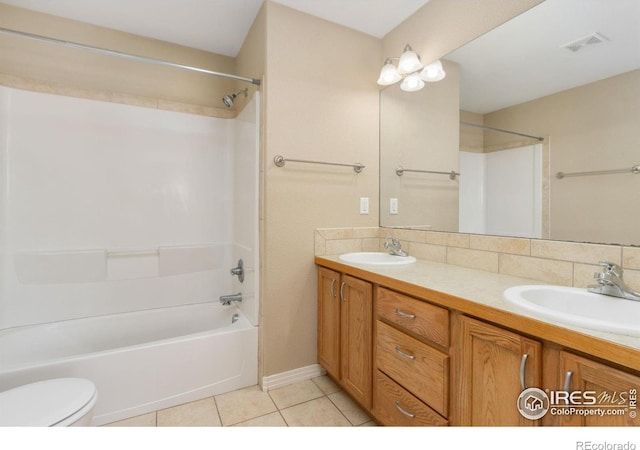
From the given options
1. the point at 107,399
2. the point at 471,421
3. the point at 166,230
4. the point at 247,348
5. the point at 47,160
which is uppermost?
the point at 47,160

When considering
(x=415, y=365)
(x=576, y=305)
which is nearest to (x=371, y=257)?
(x=415, y=365)

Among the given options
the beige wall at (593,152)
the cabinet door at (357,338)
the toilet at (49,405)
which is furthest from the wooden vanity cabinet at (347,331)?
the toilet at (49,405)

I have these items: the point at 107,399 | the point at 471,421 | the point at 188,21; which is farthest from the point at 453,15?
the point at 107,399

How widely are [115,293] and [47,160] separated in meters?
0.99

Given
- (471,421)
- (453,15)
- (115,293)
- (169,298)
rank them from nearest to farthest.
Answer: (471,421) < (453,15) < (115,293) < (169,298)

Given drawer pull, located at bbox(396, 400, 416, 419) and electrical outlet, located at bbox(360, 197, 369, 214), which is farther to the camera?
electrical outlet, located at bbox(360, 197, 369, 214)

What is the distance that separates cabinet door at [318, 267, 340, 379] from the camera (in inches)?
69.4

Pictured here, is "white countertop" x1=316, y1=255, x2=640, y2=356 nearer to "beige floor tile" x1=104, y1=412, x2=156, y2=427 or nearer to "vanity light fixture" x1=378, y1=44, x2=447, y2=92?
"vanity light fixture" x1=378, y1=44, x2=447, y2=92

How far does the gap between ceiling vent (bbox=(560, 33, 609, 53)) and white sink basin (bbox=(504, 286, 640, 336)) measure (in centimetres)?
97

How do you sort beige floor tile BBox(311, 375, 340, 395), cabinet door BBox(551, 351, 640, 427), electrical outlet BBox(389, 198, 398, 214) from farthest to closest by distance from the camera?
electrical outlet BBox(389, 198, 398, 214) → beige floor tile BBox(311, 375, 340, 395) → cabinet door BBox(551, 351, 640, 427)

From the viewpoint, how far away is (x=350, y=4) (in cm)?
183

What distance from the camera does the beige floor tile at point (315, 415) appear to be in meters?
1.56

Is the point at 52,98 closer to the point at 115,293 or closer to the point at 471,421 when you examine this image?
the point at 115,293

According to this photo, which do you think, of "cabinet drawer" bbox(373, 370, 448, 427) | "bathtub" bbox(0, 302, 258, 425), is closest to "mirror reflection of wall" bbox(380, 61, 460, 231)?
"cabinet drawer" bbox(373, 370, 448, 427)
